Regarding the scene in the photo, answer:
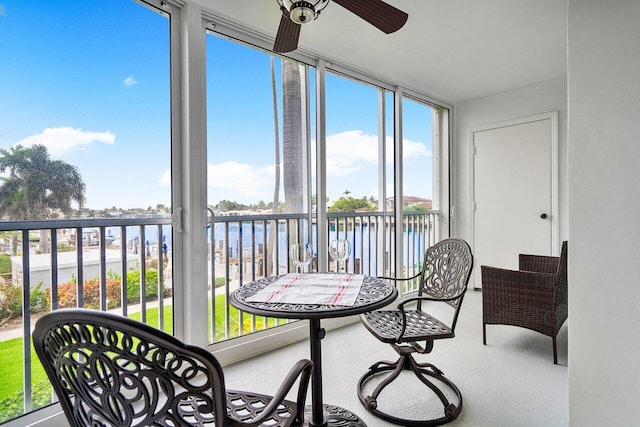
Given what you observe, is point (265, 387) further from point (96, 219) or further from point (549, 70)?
point (549, 70)

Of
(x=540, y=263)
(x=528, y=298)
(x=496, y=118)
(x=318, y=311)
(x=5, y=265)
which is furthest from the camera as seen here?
(x=496, y=118)

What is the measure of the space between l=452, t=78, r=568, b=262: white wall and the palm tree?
4.14 m

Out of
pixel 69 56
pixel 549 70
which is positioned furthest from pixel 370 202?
pixel 69 56

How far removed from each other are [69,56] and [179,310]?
1.62 m

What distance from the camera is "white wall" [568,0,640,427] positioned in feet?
4.50

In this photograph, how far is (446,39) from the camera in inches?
107

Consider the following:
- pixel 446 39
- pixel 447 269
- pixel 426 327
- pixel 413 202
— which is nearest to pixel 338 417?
pixel 426 327

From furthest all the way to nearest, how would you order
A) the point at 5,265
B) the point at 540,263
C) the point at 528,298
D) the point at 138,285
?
the point at 540,263, the point at 528,298, the point at 138,285, the point at 5,265

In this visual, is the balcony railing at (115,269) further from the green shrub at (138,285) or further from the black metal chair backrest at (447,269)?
the black metal chair backrest at (447,269)

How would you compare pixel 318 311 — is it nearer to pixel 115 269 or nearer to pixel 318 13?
pixel 318 13

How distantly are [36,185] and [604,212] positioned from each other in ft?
8.67

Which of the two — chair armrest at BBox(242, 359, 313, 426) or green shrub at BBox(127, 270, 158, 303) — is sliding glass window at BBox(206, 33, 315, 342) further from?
chair armrest at BBox(242, 359, 313, 426)

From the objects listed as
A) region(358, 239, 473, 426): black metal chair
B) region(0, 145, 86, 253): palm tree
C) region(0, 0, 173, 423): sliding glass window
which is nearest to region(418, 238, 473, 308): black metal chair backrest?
region(358, 239, 473, 426): black metal chair

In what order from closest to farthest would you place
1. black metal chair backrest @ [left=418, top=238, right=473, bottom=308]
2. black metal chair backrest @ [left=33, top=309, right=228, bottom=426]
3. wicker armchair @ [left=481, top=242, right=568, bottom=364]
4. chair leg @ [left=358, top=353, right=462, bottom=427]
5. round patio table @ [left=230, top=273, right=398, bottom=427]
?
black metal chair backrest @ [left=33, top=309, right=228, bottom=426] < round patio table @ [left=230, top=273, right=398, bottom=427] < chair leg @ [left=358, top=353, right=462, bottom=427] < black metal chair backrest @ [left=418, top=238, right=473, bottom=308] < wicker armchair @ [left=481, top=242, right=568, bottom=364]
